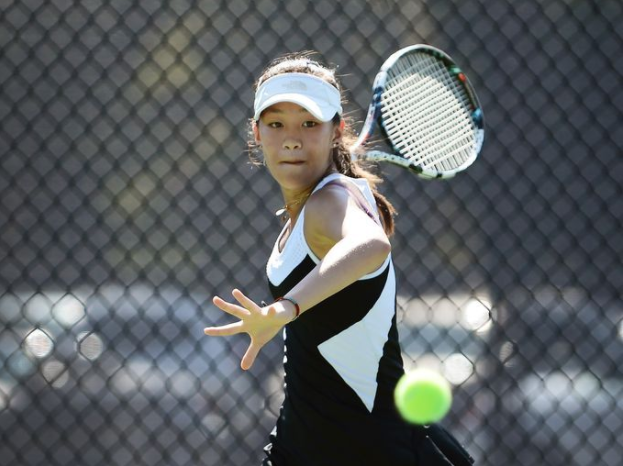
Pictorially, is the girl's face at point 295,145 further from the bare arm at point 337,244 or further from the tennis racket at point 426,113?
the tennis racket at point 426,113

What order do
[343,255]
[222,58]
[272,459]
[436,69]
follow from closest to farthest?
[343,255]
[272,459]
[436,69]
[222,58]

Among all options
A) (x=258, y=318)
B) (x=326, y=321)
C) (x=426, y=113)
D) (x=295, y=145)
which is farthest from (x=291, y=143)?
(x=426, y=113)

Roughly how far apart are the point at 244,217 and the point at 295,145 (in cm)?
173

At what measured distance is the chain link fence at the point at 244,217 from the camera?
3.33 metres

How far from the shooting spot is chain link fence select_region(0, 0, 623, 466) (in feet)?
10.9

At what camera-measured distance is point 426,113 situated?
7.93 feet

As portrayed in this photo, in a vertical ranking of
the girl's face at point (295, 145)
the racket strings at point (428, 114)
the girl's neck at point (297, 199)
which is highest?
the racket strings at point (428, 114)

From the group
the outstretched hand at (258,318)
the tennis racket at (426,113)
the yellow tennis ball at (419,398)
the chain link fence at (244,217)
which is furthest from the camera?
the chain link fence at (244,217)

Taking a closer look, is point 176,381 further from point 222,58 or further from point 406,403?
point 406,403

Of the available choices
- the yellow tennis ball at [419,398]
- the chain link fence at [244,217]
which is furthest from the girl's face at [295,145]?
the chain link fence at [244,217]

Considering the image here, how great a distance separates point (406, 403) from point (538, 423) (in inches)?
61.1

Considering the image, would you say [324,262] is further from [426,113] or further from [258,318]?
[426,113]

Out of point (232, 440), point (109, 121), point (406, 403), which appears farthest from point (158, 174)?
point (406, 403)

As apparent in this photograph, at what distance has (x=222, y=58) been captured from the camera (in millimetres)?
3719
